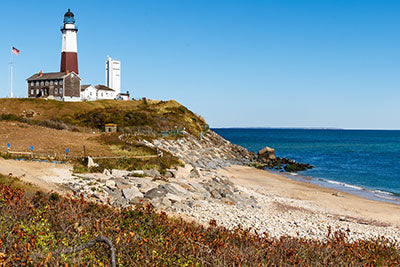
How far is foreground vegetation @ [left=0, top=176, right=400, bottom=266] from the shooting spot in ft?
19.2

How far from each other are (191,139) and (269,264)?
44380mm

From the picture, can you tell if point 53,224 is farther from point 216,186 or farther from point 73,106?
point 73,106

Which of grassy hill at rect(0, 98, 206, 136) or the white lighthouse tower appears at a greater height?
the white lighthouse tower

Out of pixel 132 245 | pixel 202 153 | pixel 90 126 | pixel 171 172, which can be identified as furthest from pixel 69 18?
pixel 132 245

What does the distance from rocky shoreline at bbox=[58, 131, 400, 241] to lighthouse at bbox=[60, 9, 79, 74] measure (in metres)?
53.4

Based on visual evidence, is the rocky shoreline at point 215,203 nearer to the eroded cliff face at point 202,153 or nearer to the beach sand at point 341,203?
the beach sand at point 341,203

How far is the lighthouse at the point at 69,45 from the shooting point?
71750mm

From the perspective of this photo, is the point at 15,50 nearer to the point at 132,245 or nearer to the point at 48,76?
the point at 48,76

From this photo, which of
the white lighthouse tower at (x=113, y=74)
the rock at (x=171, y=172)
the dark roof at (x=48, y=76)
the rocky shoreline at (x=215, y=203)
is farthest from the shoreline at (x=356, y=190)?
the white lighthouse tower at (x=113, y=74)

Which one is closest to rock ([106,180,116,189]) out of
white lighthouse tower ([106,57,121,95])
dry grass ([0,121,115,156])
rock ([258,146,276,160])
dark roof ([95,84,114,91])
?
dry grass ([0,121,115,156])

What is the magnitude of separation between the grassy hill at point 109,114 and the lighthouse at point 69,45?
7991mm

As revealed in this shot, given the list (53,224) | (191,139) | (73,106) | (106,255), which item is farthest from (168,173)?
(73,106)

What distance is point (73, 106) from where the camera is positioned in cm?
6731

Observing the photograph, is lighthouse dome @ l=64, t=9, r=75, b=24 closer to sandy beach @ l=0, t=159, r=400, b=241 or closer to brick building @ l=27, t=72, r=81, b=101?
brick building @ l=27, t=72, r=81, b=101
